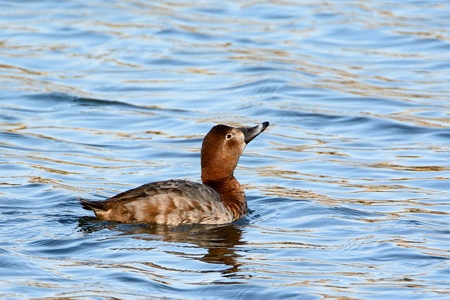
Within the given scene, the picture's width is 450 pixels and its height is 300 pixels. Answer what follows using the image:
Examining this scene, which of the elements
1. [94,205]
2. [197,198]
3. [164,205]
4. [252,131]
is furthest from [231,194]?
[94,205]

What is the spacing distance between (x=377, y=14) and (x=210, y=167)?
10446mm

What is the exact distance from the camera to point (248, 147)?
13.4m

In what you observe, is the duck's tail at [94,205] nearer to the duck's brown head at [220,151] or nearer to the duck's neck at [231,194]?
the duck's neck at [231,194]

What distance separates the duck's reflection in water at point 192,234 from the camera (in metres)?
8.99

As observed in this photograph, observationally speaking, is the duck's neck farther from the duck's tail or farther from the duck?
the duck's tail

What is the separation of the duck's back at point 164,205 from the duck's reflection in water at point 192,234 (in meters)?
0.07

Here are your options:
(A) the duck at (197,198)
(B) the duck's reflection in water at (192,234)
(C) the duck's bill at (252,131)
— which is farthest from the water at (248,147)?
(C) the duck's bill at (252,131)

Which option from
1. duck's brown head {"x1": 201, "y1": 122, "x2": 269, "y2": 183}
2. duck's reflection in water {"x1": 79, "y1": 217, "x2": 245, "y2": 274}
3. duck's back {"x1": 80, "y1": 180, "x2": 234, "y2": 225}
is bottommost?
duck's reflection in water {"x1": 79, "y1": 217, "x2": 245, "y2": 274}

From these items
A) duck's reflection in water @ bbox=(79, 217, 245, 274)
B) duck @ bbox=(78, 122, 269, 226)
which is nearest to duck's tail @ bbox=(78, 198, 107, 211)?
duck @ bbox=(78, 122, 269, 226)

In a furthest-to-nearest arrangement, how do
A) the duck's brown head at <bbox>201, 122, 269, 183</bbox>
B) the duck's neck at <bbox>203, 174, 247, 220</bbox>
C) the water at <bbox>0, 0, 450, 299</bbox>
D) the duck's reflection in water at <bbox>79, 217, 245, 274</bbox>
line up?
the duck's brown head at <bbox>201, 122, 269, 183</bbox>
the duck's neck at <bbox>203, 174, 247, 220</bbox>
the duck's reflection in water at <bbox>79, 217, 245, 274</bbox>
the water at <bbox>0, 0, 450, 299</bbox>

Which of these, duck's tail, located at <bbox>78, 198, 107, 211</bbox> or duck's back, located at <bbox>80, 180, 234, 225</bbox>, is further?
duck's back, located at <bbox>80, 180, 234, 225</bbox>

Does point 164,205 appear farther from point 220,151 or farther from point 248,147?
point 248,147

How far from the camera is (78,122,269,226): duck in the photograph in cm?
960

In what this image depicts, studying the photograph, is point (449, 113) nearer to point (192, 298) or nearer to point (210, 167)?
point (210, 167)
